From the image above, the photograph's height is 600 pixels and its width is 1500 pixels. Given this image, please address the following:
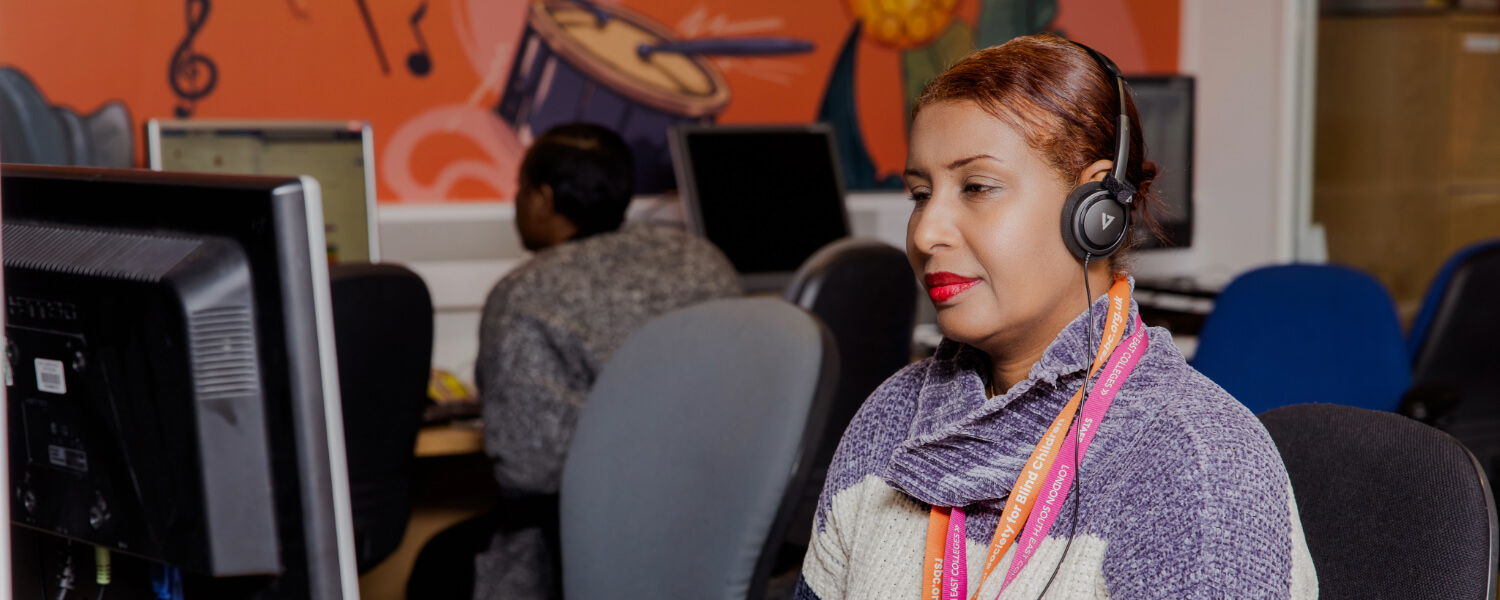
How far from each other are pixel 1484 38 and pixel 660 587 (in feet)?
11.4

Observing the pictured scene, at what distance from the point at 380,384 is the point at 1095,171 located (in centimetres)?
144

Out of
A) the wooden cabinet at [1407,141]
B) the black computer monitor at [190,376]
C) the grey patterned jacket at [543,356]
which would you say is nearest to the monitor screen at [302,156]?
the grey patterned jacket at [543,356]

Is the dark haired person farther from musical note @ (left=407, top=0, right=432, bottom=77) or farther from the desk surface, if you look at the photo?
musical note @ (left=407, top=0, right=432, bottom=77)

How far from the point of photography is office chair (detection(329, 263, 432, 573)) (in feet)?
6.32

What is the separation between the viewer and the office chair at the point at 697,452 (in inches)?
48.7

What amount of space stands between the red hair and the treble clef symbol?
217 centimetres

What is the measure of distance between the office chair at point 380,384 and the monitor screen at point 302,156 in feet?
1.34

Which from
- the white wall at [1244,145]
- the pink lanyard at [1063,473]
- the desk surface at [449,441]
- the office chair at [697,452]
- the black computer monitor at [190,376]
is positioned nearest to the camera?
the black computer monitor at [190,376]

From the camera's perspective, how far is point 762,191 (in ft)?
9.76

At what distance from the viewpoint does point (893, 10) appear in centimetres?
331

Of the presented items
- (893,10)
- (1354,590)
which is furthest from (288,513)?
(893,10)

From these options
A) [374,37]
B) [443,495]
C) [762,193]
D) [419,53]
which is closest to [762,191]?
[762,193]

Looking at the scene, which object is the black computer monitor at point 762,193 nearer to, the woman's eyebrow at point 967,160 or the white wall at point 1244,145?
the white wall at point 1244,145

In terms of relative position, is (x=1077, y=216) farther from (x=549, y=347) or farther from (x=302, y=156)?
(x=302, y=156)
